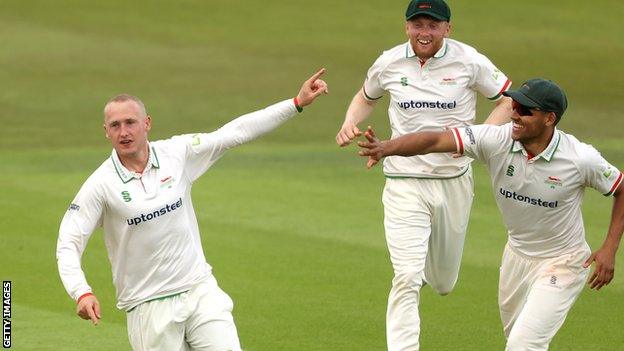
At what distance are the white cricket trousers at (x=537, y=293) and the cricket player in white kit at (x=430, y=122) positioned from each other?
78 centimetres

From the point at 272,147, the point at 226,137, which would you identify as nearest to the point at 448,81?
the point at 226,137

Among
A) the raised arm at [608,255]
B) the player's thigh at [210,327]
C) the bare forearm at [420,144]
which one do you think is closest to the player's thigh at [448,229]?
the bare forearm at [420,144]

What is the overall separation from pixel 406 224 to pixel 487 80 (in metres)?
1.40

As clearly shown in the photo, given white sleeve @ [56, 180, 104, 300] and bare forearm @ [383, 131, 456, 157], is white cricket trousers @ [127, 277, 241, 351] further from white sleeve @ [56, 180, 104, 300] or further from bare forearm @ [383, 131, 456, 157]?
bare forearm @ [383, 131, 456, 157]

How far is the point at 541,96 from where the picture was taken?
30.8 feet

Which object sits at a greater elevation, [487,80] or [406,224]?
[487,80]

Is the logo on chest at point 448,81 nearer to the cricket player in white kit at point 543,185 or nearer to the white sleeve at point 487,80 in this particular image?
the white sleeve at point 487,80

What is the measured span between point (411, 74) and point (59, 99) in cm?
1545

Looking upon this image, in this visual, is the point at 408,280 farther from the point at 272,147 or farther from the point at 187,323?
the point at 272,147

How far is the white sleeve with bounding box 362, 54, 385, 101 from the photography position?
1131 centimetres

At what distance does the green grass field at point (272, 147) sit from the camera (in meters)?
12.6

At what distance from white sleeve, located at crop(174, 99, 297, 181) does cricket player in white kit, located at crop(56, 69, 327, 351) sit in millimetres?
216

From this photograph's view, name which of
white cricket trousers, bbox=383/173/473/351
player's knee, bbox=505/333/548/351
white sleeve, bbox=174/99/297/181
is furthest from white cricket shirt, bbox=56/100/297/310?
player's knee, bbox=505/333/548/351

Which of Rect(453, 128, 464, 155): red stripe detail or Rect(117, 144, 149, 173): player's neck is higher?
Rect(117, 144, 149, 173): player's neck
